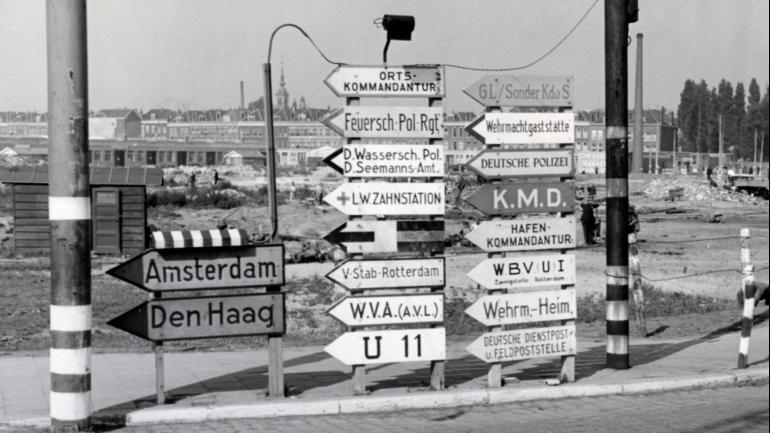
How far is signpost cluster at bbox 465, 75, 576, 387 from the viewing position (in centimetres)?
1010

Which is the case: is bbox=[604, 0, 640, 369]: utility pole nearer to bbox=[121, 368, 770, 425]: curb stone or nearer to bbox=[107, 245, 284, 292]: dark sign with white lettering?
bbox=[121, 368, 770, 425]: curb stone

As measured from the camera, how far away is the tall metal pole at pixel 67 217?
7836 millimetres

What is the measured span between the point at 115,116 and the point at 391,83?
101 metres

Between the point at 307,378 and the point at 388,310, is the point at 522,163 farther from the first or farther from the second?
the point at 307,378

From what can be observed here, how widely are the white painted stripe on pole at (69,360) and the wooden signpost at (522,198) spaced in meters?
3.91

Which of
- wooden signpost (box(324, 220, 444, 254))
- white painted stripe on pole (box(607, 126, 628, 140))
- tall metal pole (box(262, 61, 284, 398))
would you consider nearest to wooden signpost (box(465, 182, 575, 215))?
wooden signpost (box(324, 220, 444, 254))

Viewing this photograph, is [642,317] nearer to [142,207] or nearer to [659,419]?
[659,419]

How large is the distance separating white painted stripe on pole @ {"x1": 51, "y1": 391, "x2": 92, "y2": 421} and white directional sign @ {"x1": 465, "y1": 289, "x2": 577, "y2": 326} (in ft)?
12.2

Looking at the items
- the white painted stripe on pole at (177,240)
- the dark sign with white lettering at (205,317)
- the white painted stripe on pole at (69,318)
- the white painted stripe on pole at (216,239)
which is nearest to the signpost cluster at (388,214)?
the dark sign with white lettering at (205,317)

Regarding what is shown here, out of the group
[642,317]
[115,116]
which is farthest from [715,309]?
[115,116]

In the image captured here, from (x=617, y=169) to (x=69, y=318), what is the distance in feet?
19.0

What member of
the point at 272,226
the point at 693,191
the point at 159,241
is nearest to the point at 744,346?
the point at 272,226

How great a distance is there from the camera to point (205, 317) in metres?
9.09

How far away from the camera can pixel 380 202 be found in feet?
31.8
